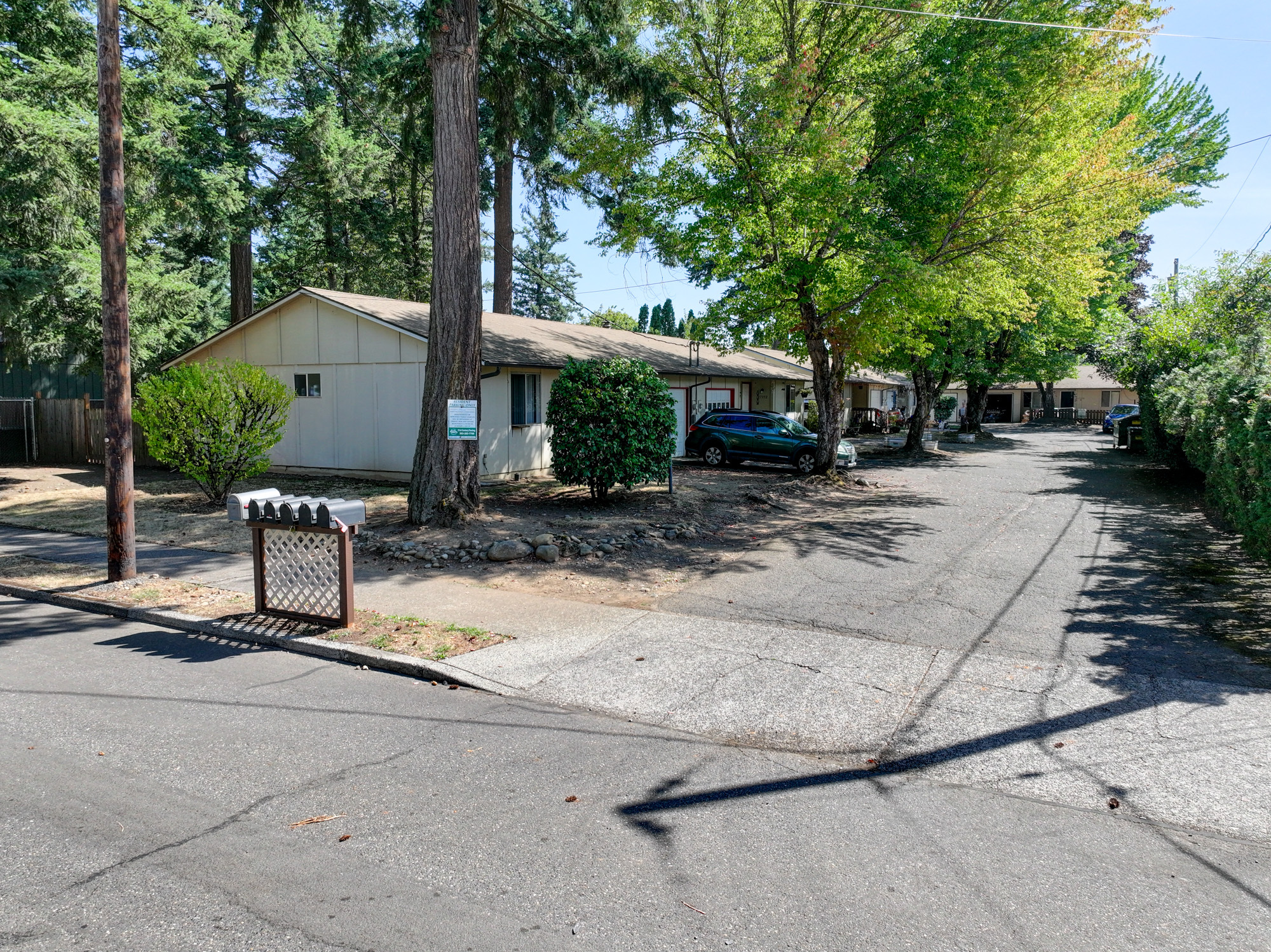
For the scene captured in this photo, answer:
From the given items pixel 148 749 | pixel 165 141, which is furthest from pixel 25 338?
pixel 148 749

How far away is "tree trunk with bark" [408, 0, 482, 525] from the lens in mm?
12312

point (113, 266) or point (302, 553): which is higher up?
point (113, 266)

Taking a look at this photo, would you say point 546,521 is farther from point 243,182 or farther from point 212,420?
point 243,182

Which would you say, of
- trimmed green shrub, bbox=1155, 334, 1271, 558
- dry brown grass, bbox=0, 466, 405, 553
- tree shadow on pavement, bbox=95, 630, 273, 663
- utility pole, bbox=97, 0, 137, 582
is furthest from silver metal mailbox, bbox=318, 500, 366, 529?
trimmed green shrub, bbox=1155, 334, 1271, 558

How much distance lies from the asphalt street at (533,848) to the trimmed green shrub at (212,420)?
32.9ft

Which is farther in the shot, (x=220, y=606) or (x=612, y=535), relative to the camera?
(x=612, y=535)

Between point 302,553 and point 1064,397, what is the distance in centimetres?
7187

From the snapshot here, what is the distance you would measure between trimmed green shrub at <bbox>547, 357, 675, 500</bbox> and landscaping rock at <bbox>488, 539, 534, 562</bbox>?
338cm

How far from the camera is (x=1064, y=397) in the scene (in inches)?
2650

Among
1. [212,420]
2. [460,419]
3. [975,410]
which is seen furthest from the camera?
[975,410]

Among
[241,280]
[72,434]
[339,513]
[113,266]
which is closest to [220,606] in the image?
[339,513]

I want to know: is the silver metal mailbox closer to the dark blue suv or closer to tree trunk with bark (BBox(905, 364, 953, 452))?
the dark blue suv

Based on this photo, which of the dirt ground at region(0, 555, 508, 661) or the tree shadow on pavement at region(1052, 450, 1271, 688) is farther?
the dirt ground at region(0, 555, 508, 661)

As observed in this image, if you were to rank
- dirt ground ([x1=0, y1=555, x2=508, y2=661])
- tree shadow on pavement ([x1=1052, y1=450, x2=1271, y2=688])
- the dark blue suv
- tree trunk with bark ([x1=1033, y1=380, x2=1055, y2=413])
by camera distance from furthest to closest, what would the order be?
tree trunk with bark ([x1=1033, y1=380, x2=1055, y2=413]) → the dark blue suv → dirt ground ([x1=0, y1=555, x2=508, y2=661]) → tree shadow on pavement ([x1=1052, y1=450, x2=1271, y2=688])
